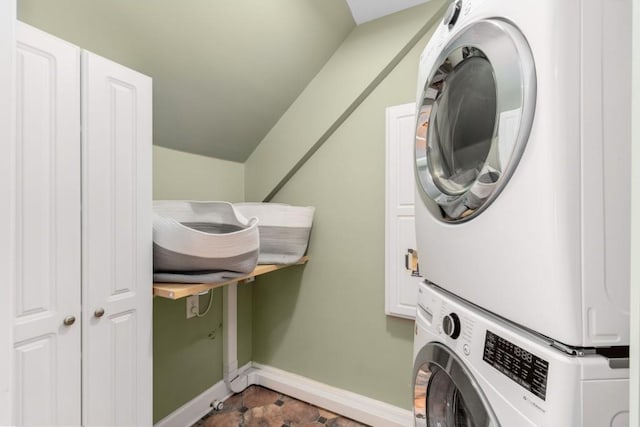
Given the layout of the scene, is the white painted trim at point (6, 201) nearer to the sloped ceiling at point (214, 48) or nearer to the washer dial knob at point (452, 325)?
the sloped ceiling at point (214, 48)

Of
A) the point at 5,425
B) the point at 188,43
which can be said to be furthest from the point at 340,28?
the point at 5,425

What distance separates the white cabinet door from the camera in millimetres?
1513

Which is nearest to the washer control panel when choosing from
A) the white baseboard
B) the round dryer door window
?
the round dryer door window

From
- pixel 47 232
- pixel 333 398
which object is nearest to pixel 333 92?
pixel 47 232

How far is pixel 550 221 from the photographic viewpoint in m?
0.47

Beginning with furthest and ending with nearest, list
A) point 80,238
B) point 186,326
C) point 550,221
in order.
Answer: point 186,326
point 80,238
point 550,221

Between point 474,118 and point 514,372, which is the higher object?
point 474,118

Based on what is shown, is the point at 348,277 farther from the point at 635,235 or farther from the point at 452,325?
the point at 635,235

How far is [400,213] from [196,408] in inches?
62.0

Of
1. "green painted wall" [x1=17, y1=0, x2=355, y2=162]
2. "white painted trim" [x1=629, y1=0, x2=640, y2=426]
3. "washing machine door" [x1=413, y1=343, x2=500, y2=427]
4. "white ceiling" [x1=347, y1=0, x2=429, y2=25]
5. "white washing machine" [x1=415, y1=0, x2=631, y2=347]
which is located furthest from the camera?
"white ceiling" [x1=347, y1=0, x2=429, y2=25]

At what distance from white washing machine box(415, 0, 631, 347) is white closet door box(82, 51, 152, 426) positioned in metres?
1.03

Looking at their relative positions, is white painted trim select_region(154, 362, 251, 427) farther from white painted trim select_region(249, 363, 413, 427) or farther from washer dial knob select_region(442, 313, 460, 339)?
washer dial knob select_region(442, 313, 460, 339)

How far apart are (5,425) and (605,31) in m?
1.16

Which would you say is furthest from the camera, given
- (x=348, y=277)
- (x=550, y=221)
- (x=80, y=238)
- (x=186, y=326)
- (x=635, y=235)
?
(x=348, y=277)
